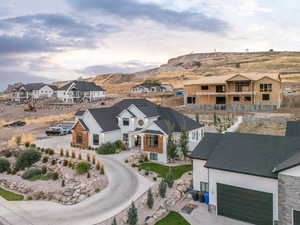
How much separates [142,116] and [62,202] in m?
16.9

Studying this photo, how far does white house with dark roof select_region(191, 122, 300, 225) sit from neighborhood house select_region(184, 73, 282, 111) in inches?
1508

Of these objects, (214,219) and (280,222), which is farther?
(214,219)

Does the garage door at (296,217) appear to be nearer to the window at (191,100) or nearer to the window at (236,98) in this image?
the window at (236,98)

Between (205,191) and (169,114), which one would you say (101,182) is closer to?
(205,191)

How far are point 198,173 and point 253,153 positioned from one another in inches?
197

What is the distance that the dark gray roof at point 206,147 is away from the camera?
1925 cm

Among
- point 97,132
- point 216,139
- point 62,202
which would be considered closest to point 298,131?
point 216,139

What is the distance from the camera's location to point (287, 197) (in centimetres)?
1338

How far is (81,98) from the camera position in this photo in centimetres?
8281

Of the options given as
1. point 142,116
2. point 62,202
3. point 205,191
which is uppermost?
point 142,116

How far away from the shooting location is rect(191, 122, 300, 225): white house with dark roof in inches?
527

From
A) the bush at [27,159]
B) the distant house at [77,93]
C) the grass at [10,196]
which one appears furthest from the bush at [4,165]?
the distant house at [77,93]

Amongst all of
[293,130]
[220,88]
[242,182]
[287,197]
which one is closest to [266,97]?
[220,88]

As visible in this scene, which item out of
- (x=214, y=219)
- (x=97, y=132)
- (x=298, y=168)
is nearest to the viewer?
(x=298, y=168)
